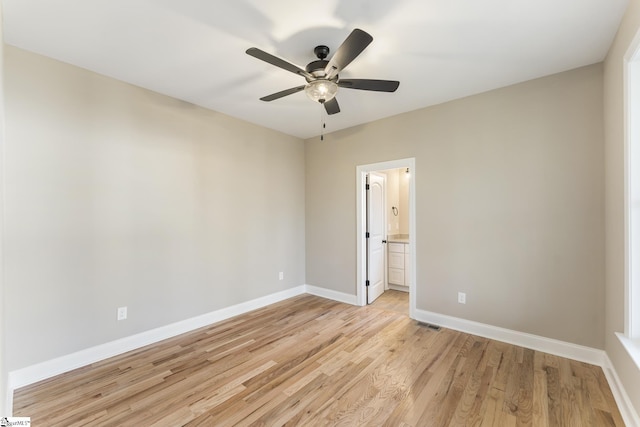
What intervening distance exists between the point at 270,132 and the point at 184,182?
1641 mm

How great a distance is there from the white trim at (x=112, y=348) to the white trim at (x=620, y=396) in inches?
147

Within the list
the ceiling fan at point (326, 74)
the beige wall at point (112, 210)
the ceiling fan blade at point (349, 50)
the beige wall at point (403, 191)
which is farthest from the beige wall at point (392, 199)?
the ceiling fan blade at point (349, 50)

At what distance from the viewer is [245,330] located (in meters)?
3.26

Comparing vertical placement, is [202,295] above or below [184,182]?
below

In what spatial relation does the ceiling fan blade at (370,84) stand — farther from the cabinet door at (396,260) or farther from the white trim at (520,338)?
the cabinet door at (396,260)

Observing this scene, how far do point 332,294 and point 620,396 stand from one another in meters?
3.21

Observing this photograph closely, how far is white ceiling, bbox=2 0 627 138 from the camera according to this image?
182cm

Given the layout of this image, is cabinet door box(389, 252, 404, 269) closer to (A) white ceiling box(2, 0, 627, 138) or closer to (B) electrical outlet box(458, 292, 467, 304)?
(B) electrical outlet box(458, 292, 467, 304)

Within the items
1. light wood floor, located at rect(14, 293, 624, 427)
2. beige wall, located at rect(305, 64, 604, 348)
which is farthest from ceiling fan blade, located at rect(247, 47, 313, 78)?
light wood floor, located at rect(14, 293, 624, 427)

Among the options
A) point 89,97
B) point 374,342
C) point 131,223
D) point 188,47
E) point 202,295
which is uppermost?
point 188,47

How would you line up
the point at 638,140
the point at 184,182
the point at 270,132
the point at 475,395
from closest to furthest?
the point at 638,140
the point at 475,395
the point at 184,182
the point at 270,132

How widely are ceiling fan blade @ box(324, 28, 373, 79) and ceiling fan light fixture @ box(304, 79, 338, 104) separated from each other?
0.07 meters

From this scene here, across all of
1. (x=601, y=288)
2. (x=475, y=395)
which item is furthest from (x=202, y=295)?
(x=601, y=288)

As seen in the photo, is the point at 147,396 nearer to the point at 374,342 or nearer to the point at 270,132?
the point at 374,342
